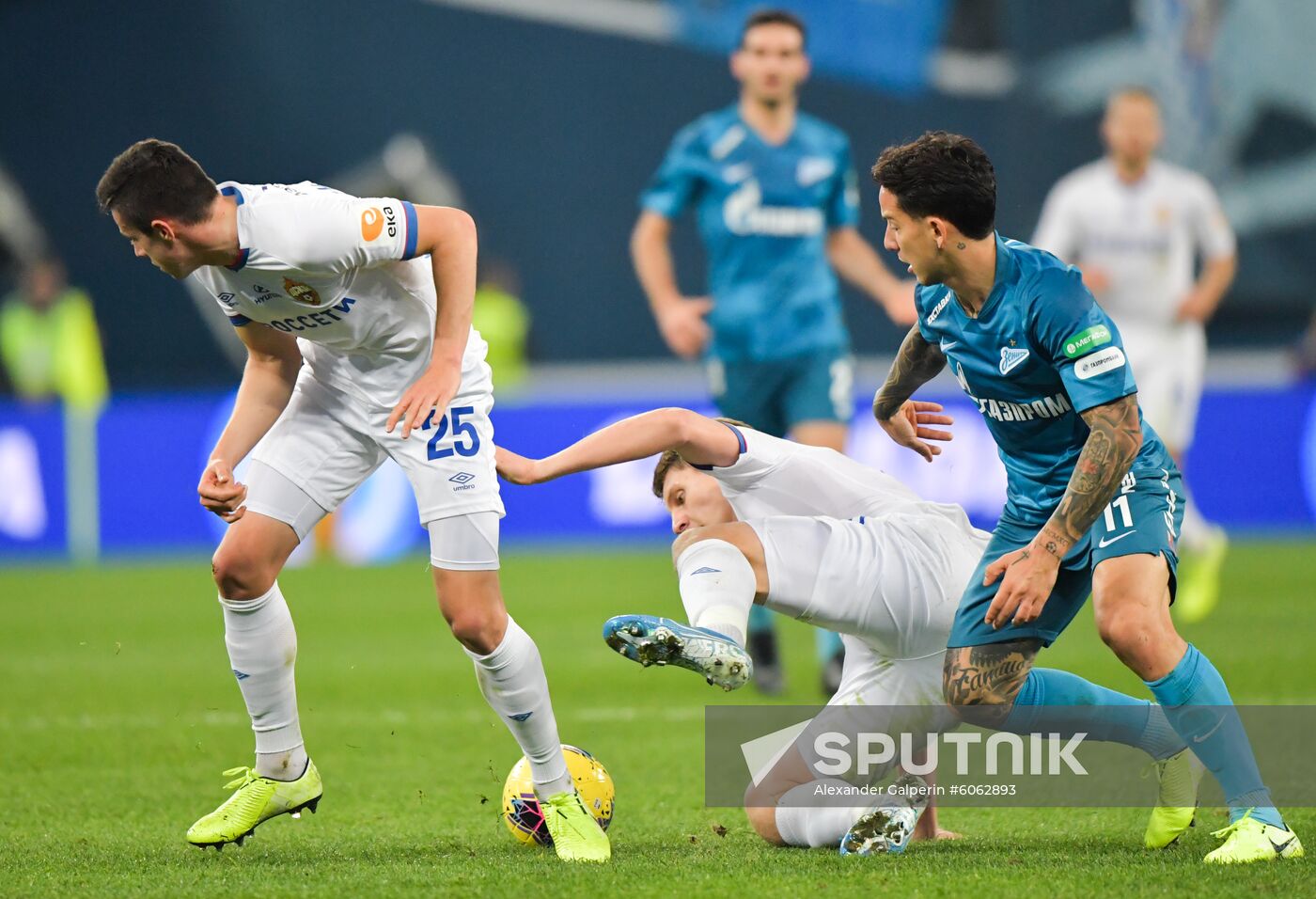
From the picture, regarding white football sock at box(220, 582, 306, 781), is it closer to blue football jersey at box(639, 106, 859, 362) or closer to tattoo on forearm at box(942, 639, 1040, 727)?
tattoo on forearm at box(942, 639, 1040, 727)

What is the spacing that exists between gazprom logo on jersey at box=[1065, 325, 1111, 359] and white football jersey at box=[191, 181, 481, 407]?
66.9 inches

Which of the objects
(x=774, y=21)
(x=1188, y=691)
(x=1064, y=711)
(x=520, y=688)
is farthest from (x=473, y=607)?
(x=774, y=21)

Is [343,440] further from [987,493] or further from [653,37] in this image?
[653,37]

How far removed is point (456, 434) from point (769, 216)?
332 centimetres

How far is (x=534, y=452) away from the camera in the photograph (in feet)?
44.3

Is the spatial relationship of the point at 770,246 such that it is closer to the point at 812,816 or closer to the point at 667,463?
the point at 667,463

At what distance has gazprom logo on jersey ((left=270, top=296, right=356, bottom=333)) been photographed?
4.58 m

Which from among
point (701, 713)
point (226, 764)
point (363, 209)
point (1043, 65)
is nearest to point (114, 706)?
point (226, 764)

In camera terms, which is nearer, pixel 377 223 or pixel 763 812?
pixel 377 223

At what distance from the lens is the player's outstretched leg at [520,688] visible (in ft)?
14.6

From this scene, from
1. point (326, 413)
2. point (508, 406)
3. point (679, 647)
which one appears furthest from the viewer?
point (508, 406)

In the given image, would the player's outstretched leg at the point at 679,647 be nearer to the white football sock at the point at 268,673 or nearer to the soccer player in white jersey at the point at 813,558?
the soccer player in white jersey at the point at 813,558

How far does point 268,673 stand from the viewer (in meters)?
4.70

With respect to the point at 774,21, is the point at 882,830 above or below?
below
